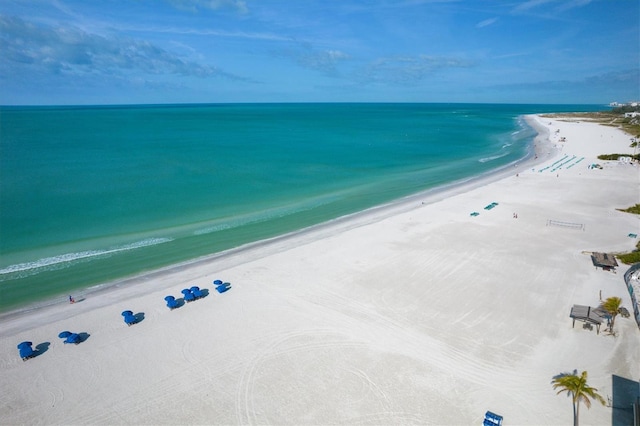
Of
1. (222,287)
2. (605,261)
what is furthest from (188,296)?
(605,261)

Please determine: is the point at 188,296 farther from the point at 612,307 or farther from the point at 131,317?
the point at 612,307

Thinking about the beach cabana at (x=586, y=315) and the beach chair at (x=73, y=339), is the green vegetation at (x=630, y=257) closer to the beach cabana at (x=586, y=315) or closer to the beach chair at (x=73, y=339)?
the beach cabana at (x=586, y=315)

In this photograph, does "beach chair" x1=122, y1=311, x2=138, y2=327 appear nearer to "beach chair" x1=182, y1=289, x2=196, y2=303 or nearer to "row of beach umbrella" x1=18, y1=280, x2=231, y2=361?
"row of beach umbrella" x1=18, y1=280, x2=231, y2=361

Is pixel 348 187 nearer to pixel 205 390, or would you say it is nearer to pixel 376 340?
pixel 376 340

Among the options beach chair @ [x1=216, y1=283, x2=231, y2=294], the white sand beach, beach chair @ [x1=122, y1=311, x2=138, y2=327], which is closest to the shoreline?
the white sand beach

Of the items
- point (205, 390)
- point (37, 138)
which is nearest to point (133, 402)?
point (205, 390)

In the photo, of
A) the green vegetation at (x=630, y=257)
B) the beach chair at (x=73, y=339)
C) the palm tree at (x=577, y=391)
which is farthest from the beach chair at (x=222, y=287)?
the green vegetation at (x=630, y=257)
